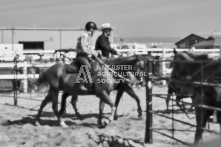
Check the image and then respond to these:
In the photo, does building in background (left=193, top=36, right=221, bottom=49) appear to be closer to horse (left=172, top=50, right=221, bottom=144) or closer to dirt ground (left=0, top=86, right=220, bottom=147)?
dirt ground (left=0, top=86, right=220, bottom=147)

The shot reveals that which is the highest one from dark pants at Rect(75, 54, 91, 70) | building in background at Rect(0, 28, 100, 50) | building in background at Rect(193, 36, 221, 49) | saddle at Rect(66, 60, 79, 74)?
building in background at Rect(0, 28, 100, 50)

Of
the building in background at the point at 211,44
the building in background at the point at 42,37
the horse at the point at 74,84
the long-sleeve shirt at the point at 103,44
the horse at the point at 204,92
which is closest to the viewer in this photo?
the horse at the point at 204,92

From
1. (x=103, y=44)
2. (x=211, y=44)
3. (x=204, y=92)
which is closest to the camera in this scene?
(x=204, y=92)

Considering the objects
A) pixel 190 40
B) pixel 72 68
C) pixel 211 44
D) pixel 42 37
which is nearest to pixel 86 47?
pixel 72 68

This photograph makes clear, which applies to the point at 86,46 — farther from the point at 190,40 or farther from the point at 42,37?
the point at 190,40

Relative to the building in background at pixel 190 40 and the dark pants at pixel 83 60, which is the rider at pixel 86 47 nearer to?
the dark pants at pixel 83 60

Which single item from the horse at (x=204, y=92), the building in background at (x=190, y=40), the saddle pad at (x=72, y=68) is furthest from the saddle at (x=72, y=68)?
the building in background at (x=190, y=40)

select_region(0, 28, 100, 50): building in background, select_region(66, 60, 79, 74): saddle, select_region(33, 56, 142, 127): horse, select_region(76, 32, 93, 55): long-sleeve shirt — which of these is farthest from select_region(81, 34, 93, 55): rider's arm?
select_region(0, 28, 100, 50): building in background

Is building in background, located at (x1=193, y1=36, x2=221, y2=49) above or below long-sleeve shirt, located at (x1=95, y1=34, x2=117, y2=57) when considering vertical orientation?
above

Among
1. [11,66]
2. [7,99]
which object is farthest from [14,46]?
[7,99]

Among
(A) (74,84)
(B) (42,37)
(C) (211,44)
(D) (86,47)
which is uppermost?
(B) (42,37)

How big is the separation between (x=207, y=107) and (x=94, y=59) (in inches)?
130

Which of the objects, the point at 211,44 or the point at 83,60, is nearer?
the point at 83,60

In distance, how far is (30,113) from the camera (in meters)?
9.27
